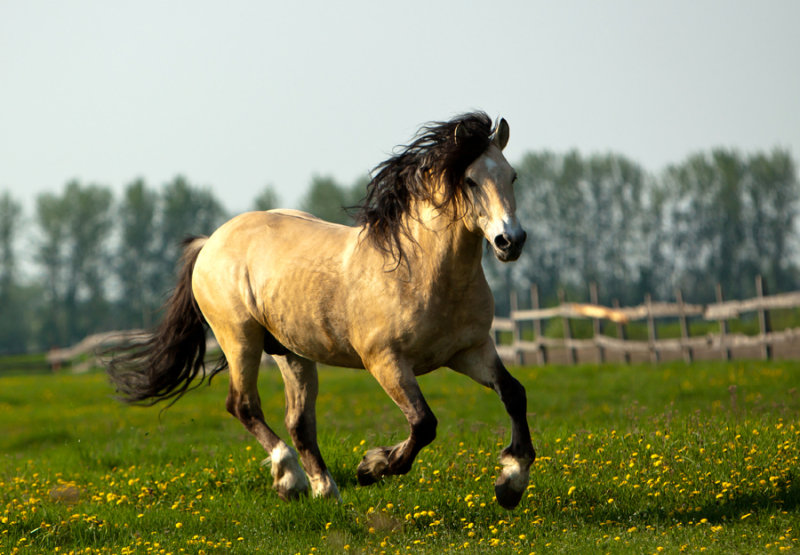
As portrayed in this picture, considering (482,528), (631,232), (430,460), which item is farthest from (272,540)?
(631,232)

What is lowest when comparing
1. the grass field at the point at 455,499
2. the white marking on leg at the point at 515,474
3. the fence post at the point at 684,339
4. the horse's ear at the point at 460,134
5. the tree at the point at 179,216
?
the fence post at the point at 684,339

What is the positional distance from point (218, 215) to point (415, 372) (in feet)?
242

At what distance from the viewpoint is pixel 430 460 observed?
7.43 metres

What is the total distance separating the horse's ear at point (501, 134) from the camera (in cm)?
580

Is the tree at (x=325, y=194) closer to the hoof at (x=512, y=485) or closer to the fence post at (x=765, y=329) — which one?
the fence post at (x=765, y=329)

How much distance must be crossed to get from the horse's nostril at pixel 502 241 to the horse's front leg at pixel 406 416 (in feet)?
3.63

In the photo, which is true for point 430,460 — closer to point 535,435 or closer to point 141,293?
point 535,435

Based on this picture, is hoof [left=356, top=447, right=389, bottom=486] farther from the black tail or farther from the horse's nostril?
the black tail

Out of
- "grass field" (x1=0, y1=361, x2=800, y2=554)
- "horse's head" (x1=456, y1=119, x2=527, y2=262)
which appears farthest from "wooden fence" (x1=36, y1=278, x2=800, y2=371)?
"horse's head" (x1=456, y1=119, x2=527, y2=262)

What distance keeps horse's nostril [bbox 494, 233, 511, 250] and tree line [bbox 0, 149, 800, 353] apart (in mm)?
61034

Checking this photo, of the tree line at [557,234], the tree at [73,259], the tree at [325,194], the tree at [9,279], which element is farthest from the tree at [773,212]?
the tree at [9,279]

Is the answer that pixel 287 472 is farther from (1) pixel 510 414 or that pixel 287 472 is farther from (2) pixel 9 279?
(2) pixel 9 279

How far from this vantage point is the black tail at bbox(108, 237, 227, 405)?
7.88 m

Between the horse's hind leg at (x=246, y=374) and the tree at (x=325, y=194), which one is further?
the tree at (x=325, y=194)
